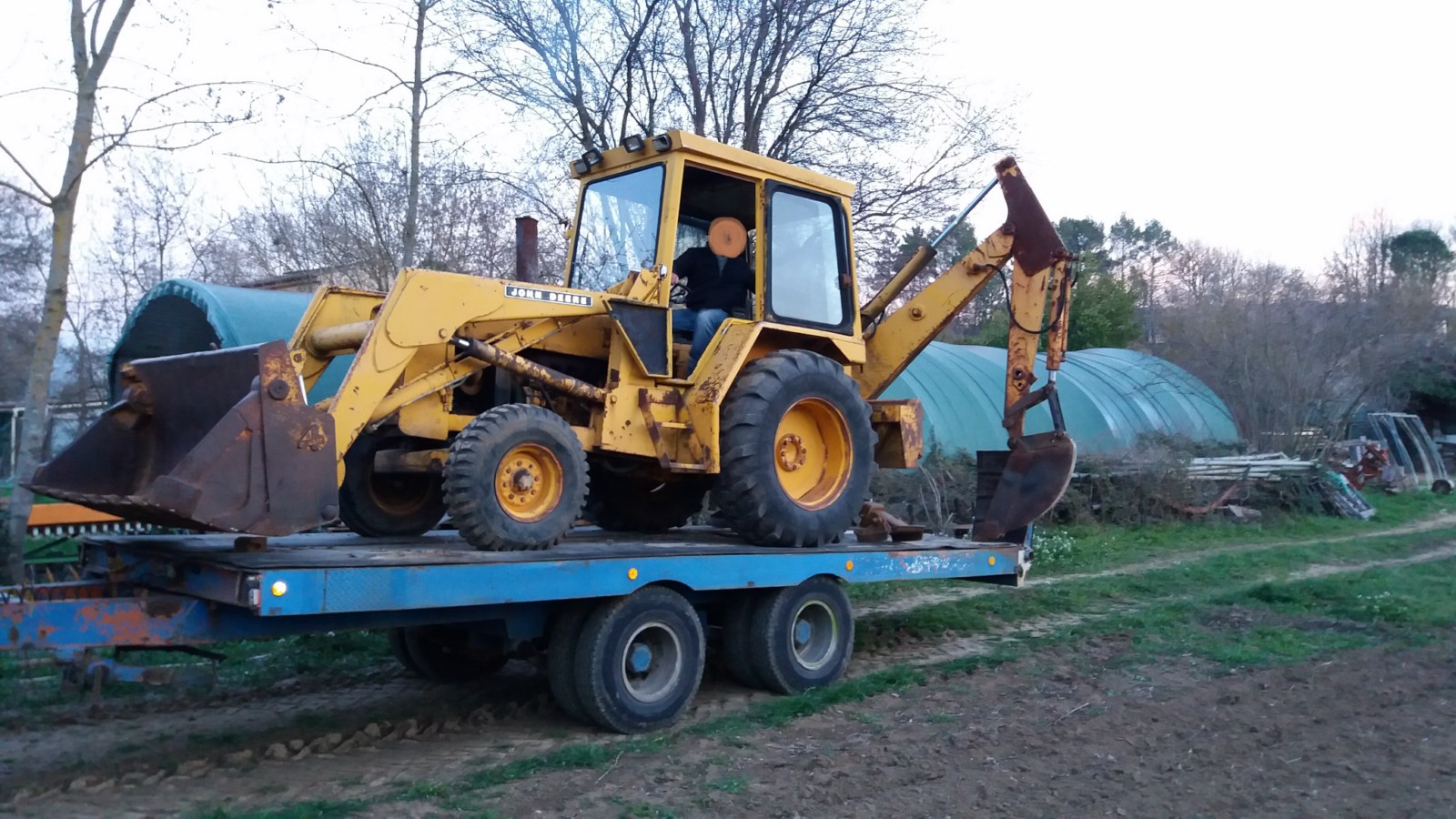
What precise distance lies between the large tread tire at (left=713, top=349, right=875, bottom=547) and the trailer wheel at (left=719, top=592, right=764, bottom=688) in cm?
41

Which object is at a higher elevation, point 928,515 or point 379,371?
point 379,371

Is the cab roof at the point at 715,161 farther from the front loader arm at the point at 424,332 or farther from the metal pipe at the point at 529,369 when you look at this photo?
the metal pipe at the point at 529,369

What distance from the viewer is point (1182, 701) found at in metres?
7.09

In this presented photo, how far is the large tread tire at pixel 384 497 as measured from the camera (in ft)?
24.6

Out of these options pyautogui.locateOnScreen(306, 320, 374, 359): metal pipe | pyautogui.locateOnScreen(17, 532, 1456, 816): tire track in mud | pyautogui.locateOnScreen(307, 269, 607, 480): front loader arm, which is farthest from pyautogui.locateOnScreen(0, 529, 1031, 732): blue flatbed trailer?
pyautogui.locateOnScreen(306, 320, 374, 359): metal pipe

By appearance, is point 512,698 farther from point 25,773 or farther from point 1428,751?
point 1428,751

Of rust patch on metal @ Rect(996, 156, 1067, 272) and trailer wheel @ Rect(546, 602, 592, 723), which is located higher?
rust patch on metal @ Rect(996, 156, 1067, 272)

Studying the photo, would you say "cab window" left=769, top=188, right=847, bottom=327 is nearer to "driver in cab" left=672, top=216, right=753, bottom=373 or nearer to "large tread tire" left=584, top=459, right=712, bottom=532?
"driver in cab" left=672, top=216, right=753, bottom=373

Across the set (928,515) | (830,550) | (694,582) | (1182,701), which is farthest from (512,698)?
(928,515)

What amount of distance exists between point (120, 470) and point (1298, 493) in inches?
711

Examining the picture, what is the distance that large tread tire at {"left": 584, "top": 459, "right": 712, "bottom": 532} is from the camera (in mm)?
9062

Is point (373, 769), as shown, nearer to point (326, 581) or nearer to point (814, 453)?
point (326, 581)

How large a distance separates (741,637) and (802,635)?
0.51m

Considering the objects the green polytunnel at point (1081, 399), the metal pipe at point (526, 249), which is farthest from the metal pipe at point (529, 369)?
the green polytunnel at point (1081, 399)
